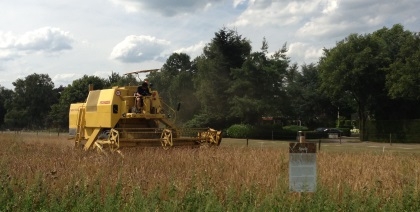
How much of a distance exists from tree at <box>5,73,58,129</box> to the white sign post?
100941 millimetres

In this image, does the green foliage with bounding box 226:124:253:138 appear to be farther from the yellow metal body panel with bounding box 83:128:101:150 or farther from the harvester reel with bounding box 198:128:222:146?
the yellow metal body panel with bounding box 83:128:101:150

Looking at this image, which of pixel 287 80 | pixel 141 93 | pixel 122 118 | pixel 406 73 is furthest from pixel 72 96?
pixel 122 118

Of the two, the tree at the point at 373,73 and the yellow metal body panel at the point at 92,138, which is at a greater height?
the tree at the point at 373,73

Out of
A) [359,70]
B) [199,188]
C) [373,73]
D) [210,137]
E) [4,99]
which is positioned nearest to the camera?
[199,188]

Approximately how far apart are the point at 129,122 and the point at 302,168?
41.6 ft

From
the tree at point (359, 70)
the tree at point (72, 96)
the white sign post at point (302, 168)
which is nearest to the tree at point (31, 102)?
the tree at point (72, 96)

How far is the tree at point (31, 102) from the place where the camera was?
10388cm

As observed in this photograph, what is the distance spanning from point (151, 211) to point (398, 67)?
143ft

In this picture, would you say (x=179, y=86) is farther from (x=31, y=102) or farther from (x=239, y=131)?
(x=31, y=102)

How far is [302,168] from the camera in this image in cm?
737

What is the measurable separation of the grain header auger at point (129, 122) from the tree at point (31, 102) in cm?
8702

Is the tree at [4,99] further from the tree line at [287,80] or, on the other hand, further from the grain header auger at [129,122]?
the grain header auger at [129,122]

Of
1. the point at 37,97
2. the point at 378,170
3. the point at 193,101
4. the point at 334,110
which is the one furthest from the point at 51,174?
the point at 37,97

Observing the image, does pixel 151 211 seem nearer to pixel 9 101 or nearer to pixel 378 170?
pixel 378 170
